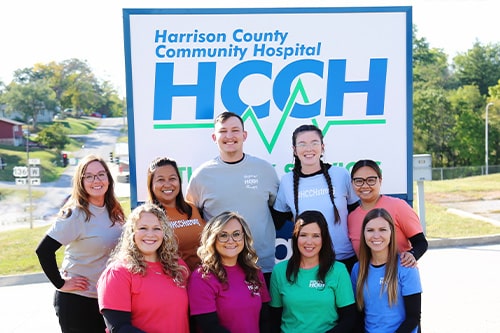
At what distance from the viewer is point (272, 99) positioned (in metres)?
4.32

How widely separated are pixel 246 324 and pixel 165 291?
1.60ft

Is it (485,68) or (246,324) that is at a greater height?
(485,68)

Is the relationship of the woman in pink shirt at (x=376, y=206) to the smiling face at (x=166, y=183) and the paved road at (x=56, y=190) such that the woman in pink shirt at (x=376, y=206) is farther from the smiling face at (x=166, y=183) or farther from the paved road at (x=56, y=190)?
the paved road at (x=56, y=190)

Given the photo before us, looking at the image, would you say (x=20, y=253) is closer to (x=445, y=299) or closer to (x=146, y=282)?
(x=445, y=299)

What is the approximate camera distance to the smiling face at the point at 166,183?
3.38 meters

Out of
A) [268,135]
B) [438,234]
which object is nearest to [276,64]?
[268,135]

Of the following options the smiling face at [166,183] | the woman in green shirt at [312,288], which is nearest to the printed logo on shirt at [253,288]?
the woman in green shirt at [312,288]

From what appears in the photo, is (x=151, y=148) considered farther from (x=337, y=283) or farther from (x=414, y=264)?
(x=414, y=264)

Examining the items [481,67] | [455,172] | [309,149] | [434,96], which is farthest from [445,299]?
[481,67]

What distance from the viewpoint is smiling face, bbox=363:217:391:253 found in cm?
309

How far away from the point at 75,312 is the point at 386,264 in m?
1.86

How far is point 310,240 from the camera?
309 cm

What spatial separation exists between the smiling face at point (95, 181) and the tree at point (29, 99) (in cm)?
5344

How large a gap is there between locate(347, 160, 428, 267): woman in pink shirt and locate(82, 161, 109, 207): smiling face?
151cm
